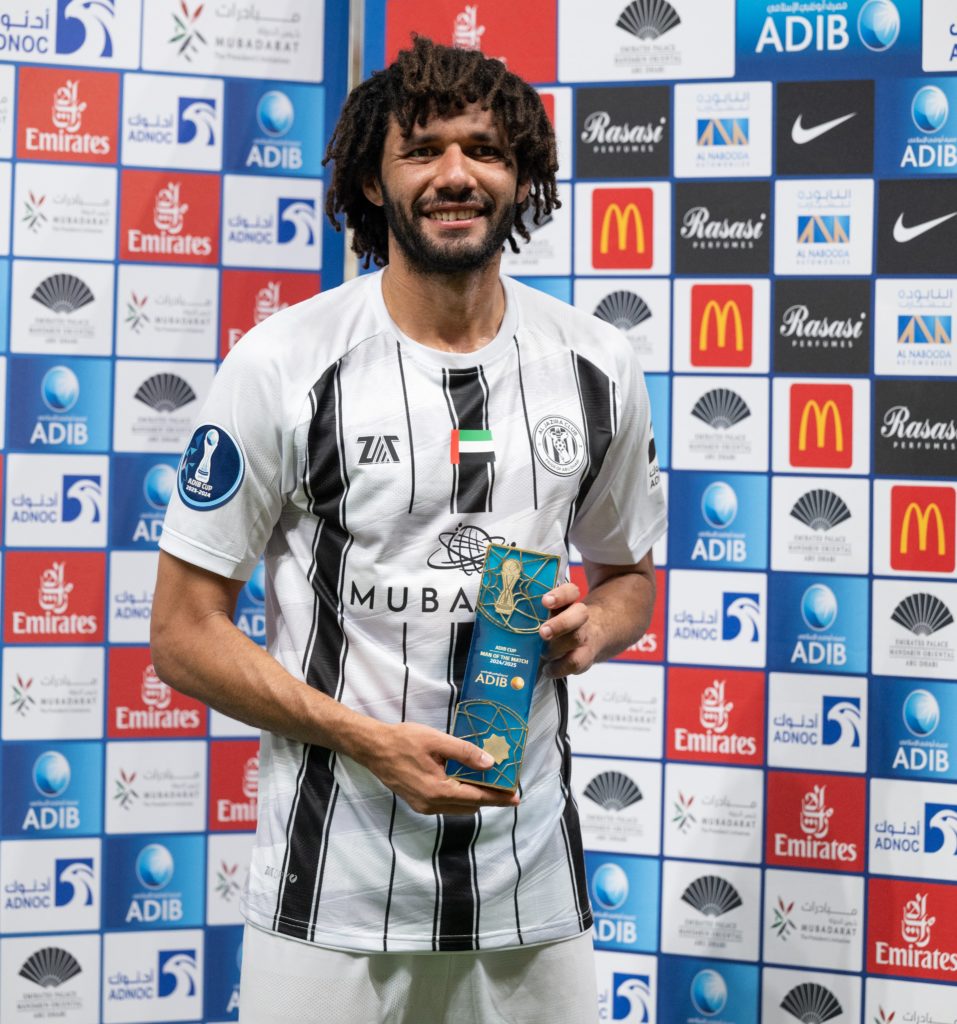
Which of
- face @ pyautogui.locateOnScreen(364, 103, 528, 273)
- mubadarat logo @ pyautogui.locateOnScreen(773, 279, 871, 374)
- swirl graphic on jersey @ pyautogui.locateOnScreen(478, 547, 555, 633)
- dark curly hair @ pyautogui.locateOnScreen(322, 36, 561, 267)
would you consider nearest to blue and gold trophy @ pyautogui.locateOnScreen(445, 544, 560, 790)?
swirl graphic on jersey @ pyautogui.locateOnScreen(478, 547, 555, 633)

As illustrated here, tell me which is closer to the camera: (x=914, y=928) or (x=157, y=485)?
(x=914, y=928)

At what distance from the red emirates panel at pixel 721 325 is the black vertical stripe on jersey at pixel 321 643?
3.60ft

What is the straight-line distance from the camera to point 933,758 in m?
2.21

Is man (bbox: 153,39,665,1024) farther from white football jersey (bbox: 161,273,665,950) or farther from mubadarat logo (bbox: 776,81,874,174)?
mubadarat logo (bbox: 776,81,874,174)

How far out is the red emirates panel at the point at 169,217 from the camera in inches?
92.1

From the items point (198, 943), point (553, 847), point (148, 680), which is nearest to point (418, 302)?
point (553, 847)

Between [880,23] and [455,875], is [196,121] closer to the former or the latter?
[880,23]

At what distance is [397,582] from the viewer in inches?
51.8

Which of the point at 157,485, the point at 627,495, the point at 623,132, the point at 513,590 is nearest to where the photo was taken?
the point at 513,590

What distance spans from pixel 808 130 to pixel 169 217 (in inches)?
48.7

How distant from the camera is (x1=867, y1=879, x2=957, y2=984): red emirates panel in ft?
7.29

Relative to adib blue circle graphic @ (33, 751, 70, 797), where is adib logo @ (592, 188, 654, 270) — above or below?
above

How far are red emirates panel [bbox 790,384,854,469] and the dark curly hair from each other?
82 cm

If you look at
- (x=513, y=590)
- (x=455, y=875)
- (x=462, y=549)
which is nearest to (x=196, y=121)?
(x=462, y=549)
